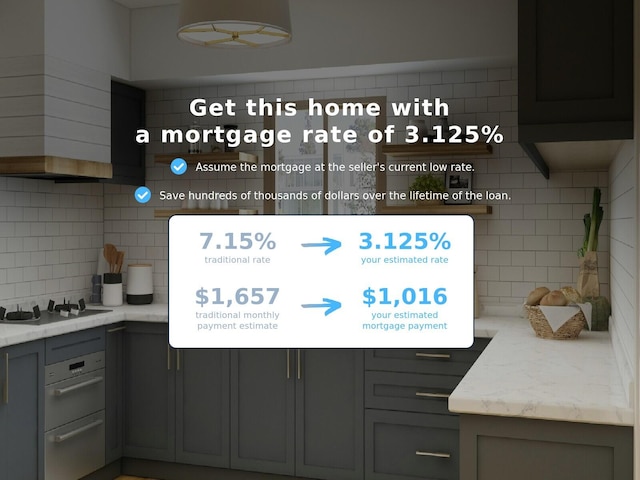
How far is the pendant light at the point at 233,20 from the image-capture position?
108 inches

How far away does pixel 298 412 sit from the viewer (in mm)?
4262

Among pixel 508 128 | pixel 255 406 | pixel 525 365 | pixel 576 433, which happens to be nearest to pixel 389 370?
pixel 255 406

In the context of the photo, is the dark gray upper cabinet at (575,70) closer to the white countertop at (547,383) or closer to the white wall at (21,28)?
the white countertop at (547,383)

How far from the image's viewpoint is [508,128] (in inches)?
177

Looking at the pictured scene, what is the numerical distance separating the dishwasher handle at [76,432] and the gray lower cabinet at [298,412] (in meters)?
0.77

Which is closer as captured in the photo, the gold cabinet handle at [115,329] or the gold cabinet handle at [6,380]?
the gold cabinet handle at [6,380]

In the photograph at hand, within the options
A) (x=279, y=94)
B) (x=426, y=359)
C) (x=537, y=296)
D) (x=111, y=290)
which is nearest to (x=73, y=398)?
(x=111, y=290)

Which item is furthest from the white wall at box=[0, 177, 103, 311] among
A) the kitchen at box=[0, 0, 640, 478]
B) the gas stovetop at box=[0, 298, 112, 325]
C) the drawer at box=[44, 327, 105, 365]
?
the drawer at box=[44, 327, 105, 365]

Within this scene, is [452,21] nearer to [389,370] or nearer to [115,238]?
[389,370]

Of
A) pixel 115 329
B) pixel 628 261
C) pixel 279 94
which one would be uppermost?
pixel 279 94

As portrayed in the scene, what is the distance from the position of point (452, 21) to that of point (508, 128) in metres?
0.71

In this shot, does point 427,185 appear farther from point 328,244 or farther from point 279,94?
point 279,94

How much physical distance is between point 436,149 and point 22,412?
262 centimetres

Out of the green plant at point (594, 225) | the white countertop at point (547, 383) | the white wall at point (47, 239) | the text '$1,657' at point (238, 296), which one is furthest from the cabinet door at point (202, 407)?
the green plant at point (594, 225)
